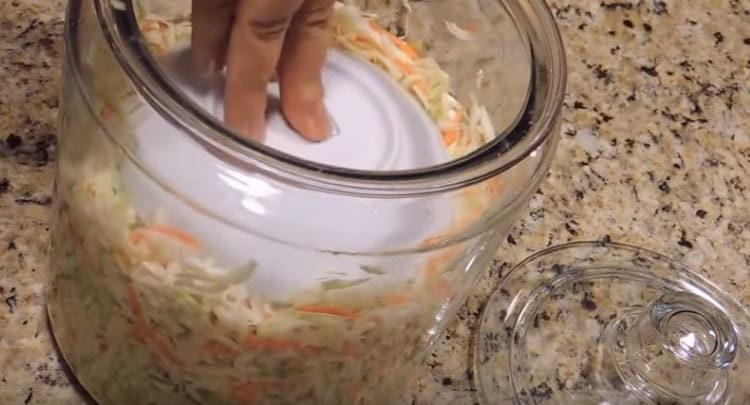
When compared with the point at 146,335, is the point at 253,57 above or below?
above

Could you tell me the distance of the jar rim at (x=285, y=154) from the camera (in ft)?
1.18

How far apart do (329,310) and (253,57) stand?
0.10 metres

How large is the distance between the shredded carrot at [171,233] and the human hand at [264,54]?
49 mm

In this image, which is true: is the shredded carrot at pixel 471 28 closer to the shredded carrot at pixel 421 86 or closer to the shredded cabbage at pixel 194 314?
the shredded carrot at pixel 421 86

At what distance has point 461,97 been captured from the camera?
0.56 meters

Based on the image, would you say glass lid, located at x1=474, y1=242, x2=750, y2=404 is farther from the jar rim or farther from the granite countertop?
the jar rim

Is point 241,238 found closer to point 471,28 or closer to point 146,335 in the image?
point 146,335

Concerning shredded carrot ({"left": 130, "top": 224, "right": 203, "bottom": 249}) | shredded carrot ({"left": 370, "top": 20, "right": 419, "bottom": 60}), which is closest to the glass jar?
shredded carrot ({"left": 130, "top": 224, "right": 203, "bottom": 249})

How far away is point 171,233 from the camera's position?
0.40 m

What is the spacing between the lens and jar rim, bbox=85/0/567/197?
1.18ft

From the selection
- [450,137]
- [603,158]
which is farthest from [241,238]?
[603,158]

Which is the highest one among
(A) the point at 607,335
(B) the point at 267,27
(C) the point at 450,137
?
(B) the point at 267,27

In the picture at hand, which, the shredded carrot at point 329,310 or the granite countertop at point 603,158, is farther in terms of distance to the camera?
the granite countertop at point 603,158

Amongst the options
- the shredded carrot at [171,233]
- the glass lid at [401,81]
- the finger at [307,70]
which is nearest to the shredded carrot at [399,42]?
the glass lid at [401,81]
